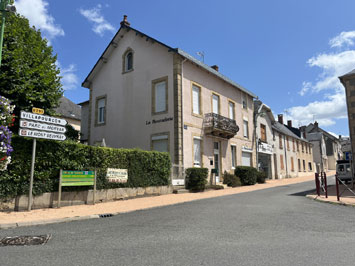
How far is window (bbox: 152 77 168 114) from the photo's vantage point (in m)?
17.4

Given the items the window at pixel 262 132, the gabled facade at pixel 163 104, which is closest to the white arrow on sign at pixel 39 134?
the gabled facade at pixel 163 104

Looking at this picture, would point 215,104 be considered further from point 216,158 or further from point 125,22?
point 125,22

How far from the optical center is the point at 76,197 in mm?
9977

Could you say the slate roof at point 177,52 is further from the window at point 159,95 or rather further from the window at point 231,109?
the window at point 159,95

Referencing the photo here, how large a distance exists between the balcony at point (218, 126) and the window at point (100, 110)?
25.1ft

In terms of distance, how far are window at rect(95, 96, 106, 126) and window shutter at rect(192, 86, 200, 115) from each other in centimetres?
692

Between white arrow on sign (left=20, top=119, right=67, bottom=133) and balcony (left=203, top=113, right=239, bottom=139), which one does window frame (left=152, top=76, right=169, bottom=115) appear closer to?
balcony (left=203, top=113, right=239, bottom=139)

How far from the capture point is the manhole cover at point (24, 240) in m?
4.92

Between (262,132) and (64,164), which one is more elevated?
(262,132)

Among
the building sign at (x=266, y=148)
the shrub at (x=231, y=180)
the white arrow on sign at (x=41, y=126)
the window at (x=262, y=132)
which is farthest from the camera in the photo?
the window at (x=262, y=132)

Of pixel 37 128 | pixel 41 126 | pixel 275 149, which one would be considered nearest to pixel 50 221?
pixel 37 128

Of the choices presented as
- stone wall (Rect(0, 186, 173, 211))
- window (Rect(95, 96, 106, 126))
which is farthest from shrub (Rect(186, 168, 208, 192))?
window (Rect(95, 96, 106, 126))

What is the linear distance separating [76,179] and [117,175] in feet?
6.20

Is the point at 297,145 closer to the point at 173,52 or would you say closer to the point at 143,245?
the point at 173,52
